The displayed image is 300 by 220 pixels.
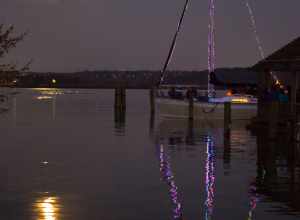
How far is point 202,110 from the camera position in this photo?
5134 cm

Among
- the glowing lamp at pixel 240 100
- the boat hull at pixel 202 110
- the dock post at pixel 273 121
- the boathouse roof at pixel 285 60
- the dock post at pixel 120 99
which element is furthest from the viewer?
the dock post at pixel 120 99

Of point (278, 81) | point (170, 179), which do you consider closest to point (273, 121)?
point (278, 81)

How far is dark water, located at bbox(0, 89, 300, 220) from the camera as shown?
584 inches

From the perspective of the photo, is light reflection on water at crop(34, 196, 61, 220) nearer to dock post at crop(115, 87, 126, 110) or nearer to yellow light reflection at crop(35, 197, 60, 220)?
yellow light reflection at crop(35, 197, 60, 220)

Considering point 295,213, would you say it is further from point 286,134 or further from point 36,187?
point 286,134

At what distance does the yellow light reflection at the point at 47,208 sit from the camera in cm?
1388

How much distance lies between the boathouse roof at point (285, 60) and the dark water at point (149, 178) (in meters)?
3.77

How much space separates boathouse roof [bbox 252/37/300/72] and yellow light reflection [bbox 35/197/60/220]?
64.6ft

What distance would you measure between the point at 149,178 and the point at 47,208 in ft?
17.3

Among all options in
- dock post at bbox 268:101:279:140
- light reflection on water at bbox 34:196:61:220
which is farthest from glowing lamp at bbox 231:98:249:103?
light reflection on water at bbox 34:196:61:220

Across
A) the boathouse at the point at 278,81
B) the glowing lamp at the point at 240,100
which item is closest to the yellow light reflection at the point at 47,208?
the boathouse at the point at 278,81

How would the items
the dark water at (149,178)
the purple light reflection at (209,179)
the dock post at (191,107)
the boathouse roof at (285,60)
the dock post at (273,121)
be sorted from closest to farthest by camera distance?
the dark water at (149,178), the purple light reflection at (209,179), the dock post at (273,121), the boathouse roof at (285,60), the dock post at (191,107)

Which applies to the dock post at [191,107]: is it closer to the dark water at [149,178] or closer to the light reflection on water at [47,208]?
the dark water at [149,178]

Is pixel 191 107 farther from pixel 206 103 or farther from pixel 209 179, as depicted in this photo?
pixel 209 179
